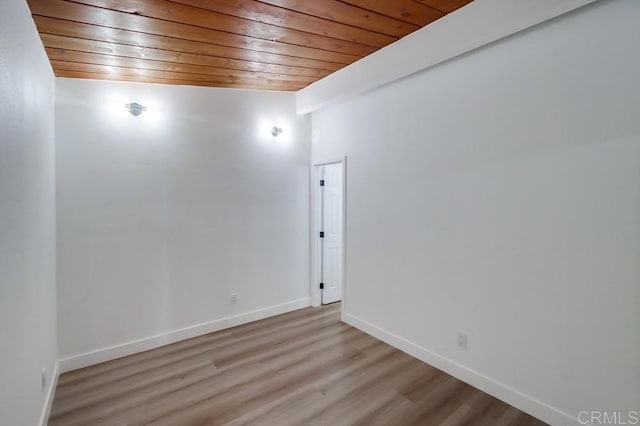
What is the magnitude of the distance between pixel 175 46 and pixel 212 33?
366mm

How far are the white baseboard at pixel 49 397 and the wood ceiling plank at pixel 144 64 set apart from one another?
250cm

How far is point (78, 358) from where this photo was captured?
297 cm

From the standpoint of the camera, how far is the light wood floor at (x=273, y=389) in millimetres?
2283

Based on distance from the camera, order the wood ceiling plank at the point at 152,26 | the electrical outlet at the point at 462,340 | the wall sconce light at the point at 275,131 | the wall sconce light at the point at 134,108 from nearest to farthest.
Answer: the wood ceiling plank at the point at 152,26, the electrical outlet at the point at 462,340, the wall sconce light at the point at 134,108, the wall sconce light at the point at 275,131

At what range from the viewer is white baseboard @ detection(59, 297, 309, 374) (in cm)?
298

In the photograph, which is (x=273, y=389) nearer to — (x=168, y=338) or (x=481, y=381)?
(x=168, y=338)

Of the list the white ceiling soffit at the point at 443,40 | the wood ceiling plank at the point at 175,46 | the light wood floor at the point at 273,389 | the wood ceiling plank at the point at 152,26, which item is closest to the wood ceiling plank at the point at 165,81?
the wood ceiling plank at the point at 175,46

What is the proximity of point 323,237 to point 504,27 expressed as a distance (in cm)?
300

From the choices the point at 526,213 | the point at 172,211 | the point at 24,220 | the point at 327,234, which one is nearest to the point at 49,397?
the point at 24,220

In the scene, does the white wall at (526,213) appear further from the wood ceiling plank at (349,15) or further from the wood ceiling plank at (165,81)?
the wood ceiling plank at (165,81)

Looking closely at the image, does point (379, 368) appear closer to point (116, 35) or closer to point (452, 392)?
point (452, 392)

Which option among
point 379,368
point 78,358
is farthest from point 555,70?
point 78,358

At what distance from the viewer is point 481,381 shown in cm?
254

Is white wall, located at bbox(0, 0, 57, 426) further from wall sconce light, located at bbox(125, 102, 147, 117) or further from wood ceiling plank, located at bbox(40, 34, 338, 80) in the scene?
wall sconce light, located at bbox(125, 102, 147, 117)
